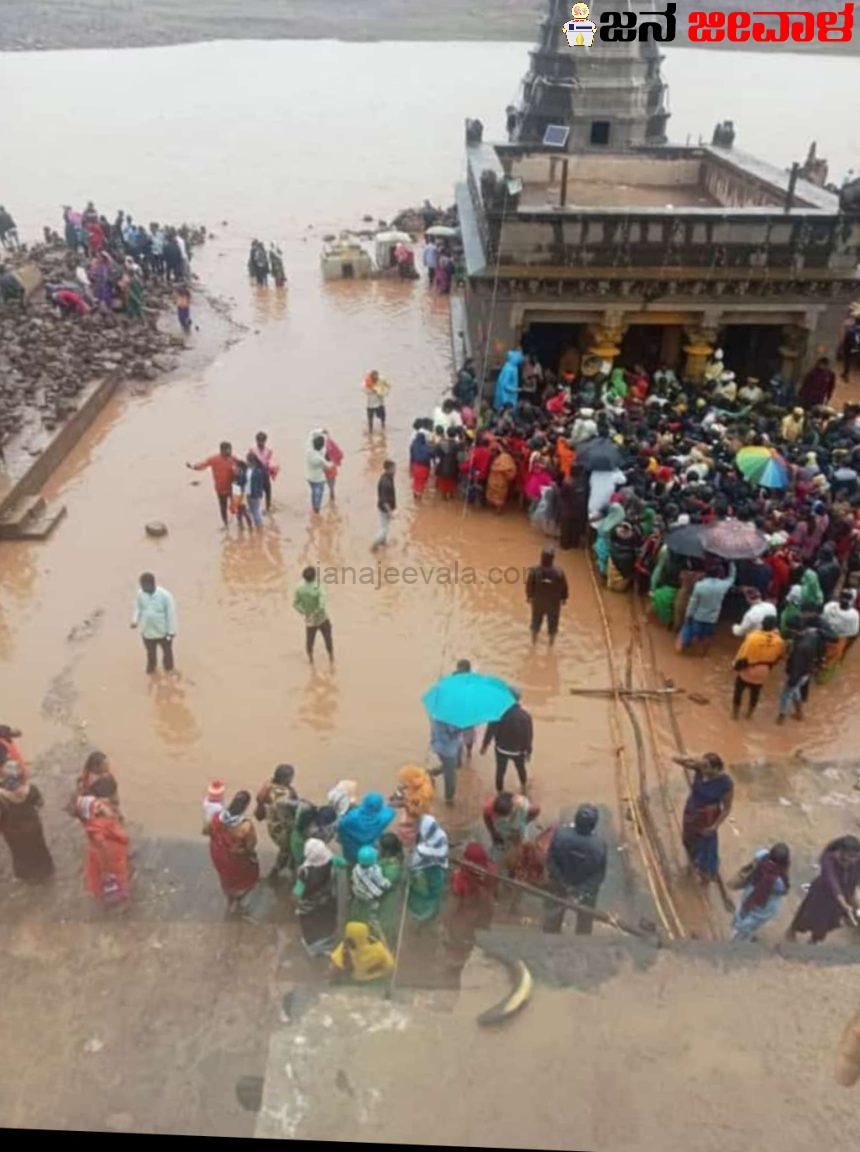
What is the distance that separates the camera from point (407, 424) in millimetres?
15352

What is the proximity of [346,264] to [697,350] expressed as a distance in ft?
40.7

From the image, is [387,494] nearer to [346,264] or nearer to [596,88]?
[346,264]

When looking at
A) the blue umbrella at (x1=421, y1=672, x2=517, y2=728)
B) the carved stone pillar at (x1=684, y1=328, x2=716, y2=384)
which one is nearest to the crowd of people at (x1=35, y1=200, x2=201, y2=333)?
the carved stone pillar at (x1=684, y1=328, x2=716, y2=384)

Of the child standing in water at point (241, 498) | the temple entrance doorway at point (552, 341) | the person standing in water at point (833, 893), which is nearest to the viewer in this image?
the person standing in water at point (833, 893)

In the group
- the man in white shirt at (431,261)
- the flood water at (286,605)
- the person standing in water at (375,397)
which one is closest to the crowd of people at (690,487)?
the flood water at (286,605)

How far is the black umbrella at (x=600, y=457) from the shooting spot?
1029cm

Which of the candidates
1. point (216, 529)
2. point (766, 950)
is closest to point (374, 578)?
point (216, 529)

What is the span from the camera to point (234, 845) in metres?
5.90

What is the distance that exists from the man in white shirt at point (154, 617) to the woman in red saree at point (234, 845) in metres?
2.87

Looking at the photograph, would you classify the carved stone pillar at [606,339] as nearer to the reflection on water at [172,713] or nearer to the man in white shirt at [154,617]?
the man in white shirt at [154,617]

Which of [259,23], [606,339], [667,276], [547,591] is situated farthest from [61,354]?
[259,23]

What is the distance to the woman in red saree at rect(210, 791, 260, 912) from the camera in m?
5.88

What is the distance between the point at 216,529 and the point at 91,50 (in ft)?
331

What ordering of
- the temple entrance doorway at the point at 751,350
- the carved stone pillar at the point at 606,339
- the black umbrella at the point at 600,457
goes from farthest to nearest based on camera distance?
the temple entrance doorway at the point at 751,350 → the carved stone pillar at the point at 606,339 → the black umbrella at the point at 600,457
